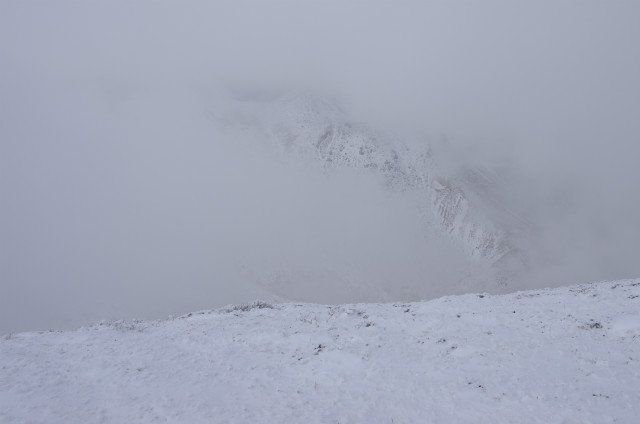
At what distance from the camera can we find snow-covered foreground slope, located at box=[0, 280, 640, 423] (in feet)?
48.7

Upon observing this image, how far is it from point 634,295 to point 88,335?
29.9 metres

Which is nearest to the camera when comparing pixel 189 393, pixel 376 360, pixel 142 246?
pixel 189 393

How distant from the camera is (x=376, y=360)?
749 inches

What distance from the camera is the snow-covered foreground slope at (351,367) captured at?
48.7 ft

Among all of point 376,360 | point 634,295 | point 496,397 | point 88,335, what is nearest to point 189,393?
point 376,360

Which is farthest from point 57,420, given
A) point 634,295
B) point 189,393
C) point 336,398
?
point 634,295

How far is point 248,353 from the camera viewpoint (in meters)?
20.2

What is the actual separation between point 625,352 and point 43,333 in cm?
2885

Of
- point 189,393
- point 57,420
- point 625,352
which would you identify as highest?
point 625,352

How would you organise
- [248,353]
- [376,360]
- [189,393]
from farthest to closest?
1. [248,353]
2. [376,360]
3. [189,393]

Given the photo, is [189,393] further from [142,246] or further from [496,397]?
[142,246]

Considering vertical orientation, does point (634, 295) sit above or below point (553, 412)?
above

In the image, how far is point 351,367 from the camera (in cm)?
1844

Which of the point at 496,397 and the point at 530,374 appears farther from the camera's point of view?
the point at 530,374
